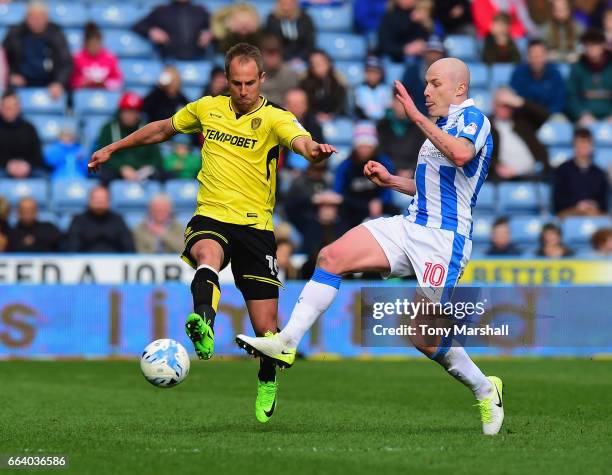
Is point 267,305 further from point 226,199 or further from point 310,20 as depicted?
point 310,20

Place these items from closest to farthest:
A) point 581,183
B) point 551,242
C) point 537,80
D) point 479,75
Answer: point 551,242, point 581,183, point 537,80, point 479,75

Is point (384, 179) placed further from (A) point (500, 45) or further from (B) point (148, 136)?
(A) point (500, 45)

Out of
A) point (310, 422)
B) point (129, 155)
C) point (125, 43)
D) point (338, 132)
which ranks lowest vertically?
point (310, 422)

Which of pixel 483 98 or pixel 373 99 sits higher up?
pixel 483 98

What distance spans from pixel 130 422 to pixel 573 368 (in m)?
6.88

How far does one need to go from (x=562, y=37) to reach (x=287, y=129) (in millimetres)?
14102

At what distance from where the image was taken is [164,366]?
26.2 feet

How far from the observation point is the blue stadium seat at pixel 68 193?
1727 cm

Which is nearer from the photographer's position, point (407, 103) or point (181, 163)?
point (407, 103)

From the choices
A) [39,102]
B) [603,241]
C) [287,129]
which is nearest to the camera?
[287,129]

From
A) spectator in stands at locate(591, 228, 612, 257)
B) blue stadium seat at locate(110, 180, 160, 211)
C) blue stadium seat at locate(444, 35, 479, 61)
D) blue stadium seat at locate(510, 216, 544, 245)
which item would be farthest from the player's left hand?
blue stadium seat at locate(444, 35, 479, 61)

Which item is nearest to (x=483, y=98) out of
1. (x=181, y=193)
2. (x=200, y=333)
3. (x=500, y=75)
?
(x=500, y=75)

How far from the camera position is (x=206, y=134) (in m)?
8.72

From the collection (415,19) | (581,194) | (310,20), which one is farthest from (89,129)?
(581,194)
